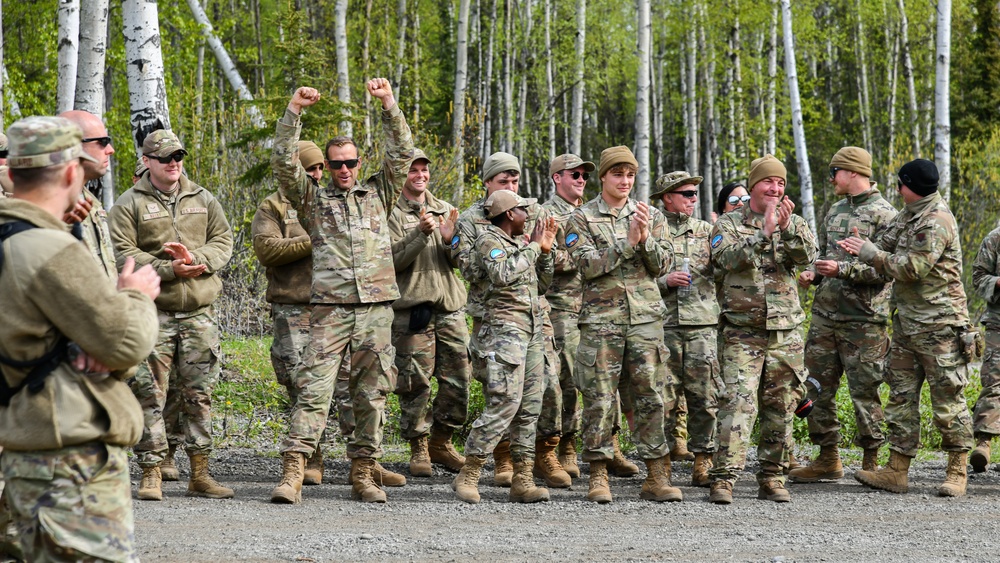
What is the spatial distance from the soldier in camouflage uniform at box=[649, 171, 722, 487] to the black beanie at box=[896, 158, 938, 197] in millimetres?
1543

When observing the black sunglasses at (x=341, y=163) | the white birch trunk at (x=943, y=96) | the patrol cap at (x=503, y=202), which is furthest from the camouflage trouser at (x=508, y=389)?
the white birch trunk at (x=943, y=96)

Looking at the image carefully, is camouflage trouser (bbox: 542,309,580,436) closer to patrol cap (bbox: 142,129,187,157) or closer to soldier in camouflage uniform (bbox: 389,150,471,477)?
soldier in camouflage uniform (bbox: 389,150,471,477)

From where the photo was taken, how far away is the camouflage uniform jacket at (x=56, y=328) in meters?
3.55

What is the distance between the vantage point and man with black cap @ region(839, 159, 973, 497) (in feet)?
26.1

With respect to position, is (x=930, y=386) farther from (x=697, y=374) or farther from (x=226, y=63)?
(x=226, y=63)

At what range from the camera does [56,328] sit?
11.9 feet

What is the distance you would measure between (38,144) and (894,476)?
22.2ft

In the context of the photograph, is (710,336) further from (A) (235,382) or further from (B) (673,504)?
(A) (235,382)

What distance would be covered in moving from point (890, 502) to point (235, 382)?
270 inches

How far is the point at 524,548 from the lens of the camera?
6.04 m

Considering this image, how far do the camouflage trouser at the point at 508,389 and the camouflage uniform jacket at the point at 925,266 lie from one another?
264cm

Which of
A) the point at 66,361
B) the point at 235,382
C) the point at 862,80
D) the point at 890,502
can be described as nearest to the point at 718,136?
the point at 862,80

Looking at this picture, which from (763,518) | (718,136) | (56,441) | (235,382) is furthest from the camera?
(718,136)

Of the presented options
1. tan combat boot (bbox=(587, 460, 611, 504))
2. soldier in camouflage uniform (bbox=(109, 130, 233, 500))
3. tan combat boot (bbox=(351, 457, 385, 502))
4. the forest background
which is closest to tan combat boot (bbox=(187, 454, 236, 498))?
soldier in camouflage uniform (bbox=(109, 130, 233, 500))
